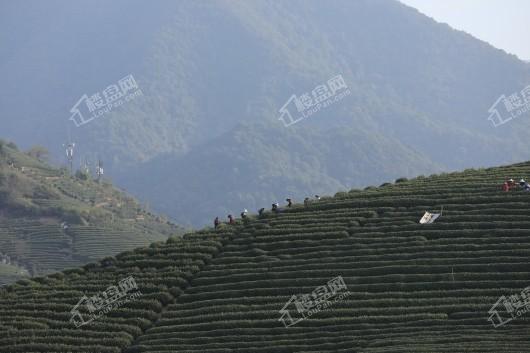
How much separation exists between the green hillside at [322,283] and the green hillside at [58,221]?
60049 mm

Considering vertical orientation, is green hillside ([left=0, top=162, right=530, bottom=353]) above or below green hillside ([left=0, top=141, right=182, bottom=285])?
below

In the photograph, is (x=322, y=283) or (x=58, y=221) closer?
(x=322, y=283)

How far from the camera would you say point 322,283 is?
4850cm

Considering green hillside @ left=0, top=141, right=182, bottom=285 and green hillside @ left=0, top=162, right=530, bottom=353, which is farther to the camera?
green hillside @ left=0, top=141, right=182, bottom=285

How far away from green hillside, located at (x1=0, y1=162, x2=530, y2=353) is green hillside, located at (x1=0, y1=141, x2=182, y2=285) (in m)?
60.0

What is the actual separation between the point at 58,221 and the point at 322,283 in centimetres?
9730

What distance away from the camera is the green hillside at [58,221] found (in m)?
125

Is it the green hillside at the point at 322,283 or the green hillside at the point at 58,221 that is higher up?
the green hillside at the point at 58,221

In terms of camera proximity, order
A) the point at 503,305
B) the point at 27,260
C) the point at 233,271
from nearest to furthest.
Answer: the point at 503,305 → the point at 233,271 → the point at 27,260

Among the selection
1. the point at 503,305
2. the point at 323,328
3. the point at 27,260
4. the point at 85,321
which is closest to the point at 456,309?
the point at 503,305

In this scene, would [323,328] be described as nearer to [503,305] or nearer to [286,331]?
[286,331]

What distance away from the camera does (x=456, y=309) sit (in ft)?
140

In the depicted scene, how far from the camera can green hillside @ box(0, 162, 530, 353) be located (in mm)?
42125

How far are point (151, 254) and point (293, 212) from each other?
936 cm
